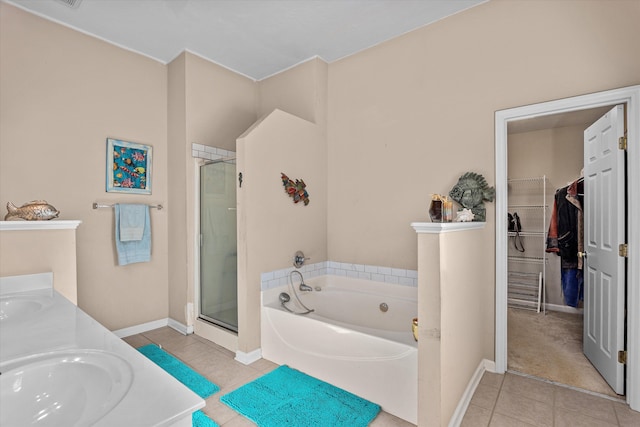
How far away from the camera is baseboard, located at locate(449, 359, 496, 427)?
1884 millimetres

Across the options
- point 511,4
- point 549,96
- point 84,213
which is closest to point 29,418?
point 84,213

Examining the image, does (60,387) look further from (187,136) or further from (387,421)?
(187,136)

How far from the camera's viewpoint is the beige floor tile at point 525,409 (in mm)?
1915

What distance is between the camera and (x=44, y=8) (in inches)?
101

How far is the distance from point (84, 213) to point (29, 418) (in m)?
2.62

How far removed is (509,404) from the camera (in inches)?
81.7

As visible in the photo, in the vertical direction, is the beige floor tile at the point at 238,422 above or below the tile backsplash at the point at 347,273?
below

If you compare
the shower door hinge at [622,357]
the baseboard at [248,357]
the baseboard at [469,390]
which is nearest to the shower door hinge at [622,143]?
the shower door hinge at [622,357]

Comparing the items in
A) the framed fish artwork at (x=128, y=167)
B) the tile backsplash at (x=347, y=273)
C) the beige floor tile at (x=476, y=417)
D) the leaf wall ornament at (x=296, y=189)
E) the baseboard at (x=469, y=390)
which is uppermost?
the framed fish artwork at (x=128, y=167)

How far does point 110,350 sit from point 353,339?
155cm

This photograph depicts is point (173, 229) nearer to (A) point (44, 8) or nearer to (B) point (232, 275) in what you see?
(B) point (232, 275)

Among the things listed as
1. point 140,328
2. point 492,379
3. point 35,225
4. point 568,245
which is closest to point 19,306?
point 35,225

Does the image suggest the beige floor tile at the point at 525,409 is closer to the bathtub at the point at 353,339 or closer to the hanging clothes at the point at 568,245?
the bathtub at the point at 353,339

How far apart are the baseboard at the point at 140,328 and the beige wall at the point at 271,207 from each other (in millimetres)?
1220
